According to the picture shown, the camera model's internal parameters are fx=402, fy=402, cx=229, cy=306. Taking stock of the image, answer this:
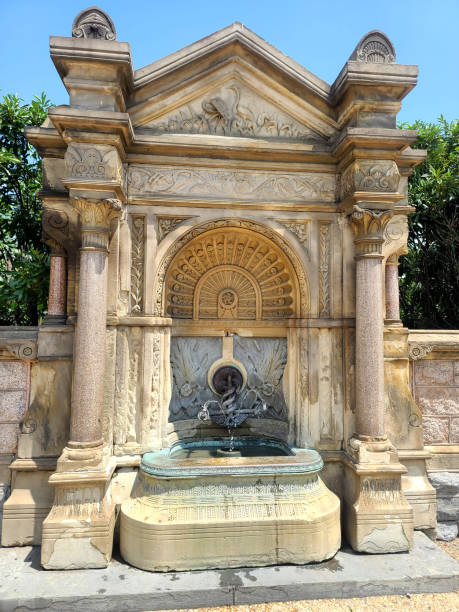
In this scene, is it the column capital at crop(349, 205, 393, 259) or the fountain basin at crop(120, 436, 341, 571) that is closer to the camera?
the fountain basin at crop(120, 436, 341, 571)

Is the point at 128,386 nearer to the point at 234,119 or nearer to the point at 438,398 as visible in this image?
the point at 234,119

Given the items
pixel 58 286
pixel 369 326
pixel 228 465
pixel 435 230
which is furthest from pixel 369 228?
pixel 435 230

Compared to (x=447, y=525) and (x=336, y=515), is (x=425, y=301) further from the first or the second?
(x=336, y=515)

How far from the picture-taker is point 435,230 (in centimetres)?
1016

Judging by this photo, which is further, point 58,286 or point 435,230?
point 435,230

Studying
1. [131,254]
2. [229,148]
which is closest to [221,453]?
[131,254]

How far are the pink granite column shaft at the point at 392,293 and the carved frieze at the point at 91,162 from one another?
12.5 ft

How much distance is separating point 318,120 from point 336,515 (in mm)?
4854

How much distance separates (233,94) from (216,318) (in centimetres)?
304

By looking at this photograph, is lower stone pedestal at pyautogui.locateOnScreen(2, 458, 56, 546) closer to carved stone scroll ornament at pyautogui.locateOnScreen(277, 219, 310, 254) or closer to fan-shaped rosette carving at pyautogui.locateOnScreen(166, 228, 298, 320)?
fan-shaped rosette carving at pyautogui.locateOnScreen(166, 228, 298, 320)

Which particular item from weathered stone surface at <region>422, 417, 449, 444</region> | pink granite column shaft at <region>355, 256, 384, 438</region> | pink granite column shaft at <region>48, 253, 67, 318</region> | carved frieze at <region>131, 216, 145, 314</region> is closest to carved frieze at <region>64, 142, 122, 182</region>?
carved frieze at <region>131, 216, 145, 314</region>

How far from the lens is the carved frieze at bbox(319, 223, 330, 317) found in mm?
5293

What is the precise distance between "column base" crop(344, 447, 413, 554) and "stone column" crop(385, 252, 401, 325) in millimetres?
1839

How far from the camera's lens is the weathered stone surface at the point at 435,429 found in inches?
216
